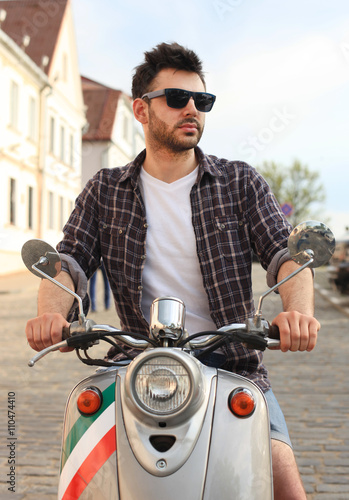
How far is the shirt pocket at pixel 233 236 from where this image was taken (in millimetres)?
2434

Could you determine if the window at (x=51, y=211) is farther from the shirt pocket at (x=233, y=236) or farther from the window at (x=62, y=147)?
the shirt pocket at (x=233, y=236)

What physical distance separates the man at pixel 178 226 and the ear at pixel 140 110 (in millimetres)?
12

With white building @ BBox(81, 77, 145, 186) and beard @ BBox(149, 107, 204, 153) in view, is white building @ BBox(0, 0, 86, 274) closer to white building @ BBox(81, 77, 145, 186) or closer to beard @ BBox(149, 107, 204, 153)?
white building @ BBox(81, 77, 145, 186)

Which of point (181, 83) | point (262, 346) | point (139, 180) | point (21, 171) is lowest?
point (262, 346)

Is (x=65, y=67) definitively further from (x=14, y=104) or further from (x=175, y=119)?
(x=175, y=119)

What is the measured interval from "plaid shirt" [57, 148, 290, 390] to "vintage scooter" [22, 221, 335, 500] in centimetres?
62

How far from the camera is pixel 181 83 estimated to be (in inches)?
100

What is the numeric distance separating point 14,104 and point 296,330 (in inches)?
945

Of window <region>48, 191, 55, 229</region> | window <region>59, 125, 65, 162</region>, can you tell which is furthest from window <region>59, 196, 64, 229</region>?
window <region>59, 125, 65, 162</region>

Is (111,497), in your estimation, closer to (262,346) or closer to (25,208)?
(262,346)

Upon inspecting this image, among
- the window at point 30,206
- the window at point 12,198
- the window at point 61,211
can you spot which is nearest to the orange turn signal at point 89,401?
the window at point 12,198

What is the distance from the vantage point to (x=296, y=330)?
1812 millimetres

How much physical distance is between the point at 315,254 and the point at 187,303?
0.71 m

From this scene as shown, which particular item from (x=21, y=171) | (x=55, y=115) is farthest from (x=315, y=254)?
(x=55, y=115)
